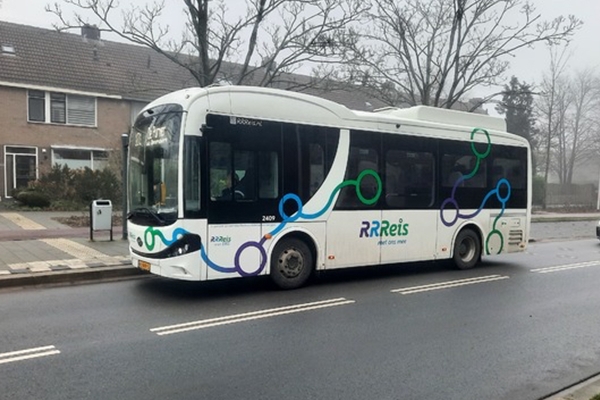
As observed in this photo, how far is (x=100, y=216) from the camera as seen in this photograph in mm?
12484

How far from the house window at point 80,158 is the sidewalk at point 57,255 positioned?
1080 centimetres

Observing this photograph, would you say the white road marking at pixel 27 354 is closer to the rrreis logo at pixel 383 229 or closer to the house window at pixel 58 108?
the rrreis logo at pixel 383 229

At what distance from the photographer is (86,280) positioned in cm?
888

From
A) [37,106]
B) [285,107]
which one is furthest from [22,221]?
[285,107]

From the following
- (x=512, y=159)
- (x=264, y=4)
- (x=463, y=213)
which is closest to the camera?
(x=463, y=213)

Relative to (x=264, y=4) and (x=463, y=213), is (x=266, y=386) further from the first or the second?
(x=264, y=4)

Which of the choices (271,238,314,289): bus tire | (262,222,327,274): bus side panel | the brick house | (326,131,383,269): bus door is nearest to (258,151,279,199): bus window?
(262,222,327,274): bus side panel

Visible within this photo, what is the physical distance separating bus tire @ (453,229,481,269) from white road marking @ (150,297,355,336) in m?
3.92

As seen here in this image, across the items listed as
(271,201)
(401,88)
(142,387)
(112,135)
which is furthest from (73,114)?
(142,387)

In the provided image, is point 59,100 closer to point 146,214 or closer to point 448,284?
point 146,214

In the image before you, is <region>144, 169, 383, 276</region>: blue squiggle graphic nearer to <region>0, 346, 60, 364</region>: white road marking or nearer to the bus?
the bus

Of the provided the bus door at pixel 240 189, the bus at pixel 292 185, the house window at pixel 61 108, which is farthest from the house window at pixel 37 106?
the bus door at pixel 240 189

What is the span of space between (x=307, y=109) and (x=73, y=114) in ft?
70.3

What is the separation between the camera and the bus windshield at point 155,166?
7469 millimetres
